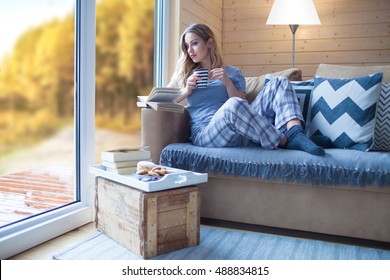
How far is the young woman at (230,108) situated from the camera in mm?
1833

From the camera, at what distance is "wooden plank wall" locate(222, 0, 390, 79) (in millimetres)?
3549

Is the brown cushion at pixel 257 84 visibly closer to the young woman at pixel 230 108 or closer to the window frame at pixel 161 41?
the young woman at pixel 230 108

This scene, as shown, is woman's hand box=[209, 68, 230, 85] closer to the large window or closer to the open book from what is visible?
the open book

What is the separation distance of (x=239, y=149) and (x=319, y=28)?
2339 mm

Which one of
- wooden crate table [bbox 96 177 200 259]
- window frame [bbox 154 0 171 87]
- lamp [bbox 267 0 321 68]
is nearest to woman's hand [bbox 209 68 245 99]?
wooden crate table [bbox 96 177 200 259]

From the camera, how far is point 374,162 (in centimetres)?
164

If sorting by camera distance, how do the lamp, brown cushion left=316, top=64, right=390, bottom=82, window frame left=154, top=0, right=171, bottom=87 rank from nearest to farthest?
brown cushion left=316, top=64, right=390, bottom=82 → window frame left=154, top=0, right=171, bottom=87 → the lamp

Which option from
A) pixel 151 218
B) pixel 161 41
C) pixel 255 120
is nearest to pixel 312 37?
pixel 161 41

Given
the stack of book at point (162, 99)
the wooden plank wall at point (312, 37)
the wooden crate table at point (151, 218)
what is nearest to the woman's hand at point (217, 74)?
the stack of book at point (162, 99)

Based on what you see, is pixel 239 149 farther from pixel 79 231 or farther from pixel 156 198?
pixel 79 231

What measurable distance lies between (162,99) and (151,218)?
27.9 inches

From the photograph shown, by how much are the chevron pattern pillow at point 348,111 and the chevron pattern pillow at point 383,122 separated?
2.3 inches

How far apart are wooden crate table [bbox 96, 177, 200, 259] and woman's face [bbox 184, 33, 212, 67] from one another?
33.6 inches
